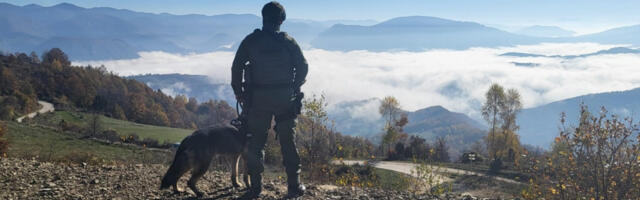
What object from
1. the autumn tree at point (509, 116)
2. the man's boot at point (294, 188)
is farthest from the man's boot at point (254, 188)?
the autumn tree at point (509, 116)

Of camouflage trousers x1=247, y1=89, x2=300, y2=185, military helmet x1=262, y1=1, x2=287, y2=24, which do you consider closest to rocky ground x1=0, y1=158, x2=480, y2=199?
camouflage trousers x1=247, y1=89, x2=300, y2=185

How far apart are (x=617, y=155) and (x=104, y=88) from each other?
98.2 metres

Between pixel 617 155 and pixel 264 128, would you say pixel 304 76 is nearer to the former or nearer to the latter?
pixel 264 128

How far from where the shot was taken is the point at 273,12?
21.7 feet

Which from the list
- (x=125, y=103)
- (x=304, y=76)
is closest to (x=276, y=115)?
(x=304, y=76)

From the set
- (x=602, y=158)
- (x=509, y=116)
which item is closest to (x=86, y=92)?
(x=509, y=116)

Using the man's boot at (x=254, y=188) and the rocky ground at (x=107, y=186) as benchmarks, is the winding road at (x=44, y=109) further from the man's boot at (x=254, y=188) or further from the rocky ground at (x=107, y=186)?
A: the man's boot at (x=254, y=188)

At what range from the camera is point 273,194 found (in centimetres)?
718

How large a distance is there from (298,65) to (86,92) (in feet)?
293

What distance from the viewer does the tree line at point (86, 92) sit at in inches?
2739

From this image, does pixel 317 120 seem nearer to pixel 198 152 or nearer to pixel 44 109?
pixel 198 152

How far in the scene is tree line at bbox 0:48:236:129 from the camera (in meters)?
69.6

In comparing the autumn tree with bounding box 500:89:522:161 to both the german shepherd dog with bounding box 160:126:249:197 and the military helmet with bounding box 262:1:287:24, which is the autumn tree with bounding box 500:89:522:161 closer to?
the german shepherd dog with bounding box 160:126:249:197

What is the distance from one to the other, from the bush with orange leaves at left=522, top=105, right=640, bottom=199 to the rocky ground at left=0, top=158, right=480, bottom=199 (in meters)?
2.04
